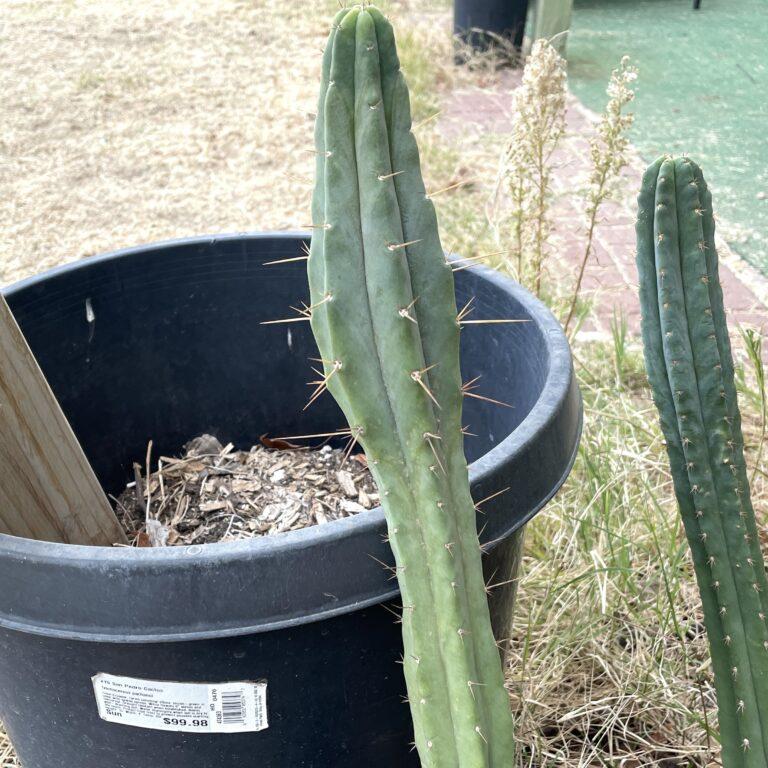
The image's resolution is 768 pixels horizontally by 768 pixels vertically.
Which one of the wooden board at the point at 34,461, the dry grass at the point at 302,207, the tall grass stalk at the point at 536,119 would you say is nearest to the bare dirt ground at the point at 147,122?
the dry grass at the point at 302,207

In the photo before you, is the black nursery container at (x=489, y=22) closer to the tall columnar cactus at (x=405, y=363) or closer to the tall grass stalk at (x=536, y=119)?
the tall grass stalk at (x=536, y=119)

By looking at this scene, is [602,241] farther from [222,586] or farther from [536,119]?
[222,586]

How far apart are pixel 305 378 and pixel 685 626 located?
914 millimetres

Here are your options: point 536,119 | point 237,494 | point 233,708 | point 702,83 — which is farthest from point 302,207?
point 233,708

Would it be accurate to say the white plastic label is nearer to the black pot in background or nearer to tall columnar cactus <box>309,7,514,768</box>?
tall columnar cactus <box>309,7,514,768</box>

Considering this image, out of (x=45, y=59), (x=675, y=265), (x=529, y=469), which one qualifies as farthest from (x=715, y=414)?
(x=45, y=59)

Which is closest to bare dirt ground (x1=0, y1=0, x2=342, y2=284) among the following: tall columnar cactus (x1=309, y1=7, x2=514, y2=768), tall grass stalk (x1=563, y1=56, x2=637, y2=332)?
tall grass stalk (x1=563, y1=56, x2=637, y2=332)

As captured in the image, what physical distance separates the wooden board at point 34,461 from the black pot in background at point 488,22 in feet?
13.4

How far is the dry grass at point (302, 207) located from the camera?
160cm

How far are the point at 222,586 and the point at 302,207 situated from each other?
2729 mm

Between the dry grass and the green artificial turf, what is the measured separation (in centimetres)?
76

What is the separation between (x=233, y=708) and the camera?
1.07 meters

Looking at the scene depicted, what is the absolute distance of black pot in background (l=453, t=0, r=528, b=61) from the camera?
4.64m

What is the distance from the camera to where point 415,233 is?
0.91 metres
